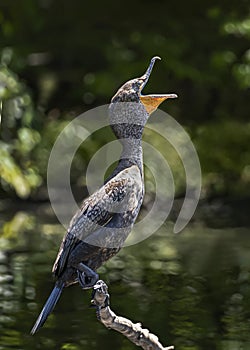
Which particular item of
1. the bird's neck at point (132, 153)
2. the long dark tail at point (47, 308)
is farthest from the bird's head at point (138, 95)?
the long dark tail at point (47, 308)

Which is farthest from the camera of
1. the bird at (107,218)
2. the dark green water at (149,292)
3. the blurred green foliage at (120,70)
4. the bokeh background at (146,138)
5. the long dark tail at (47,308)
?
the blurred green foliage at (120,70)

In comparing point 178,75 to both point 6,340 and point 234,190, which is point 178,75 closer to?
point 234,190

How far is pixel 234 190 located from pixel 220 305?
4.74 metres

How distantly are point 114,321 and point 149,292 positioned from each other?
125 inches

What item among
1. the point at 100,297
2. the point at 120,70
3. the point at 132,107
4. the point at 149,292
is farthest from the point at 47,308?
the point at 120,70

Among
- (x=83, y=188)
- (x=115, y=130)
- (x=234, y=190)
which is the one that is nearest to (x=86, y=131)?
(x=83, y=188)

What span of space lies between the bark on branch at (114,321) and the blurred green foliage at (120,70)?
680 cm

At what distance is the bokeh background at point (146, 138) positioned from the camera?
7.05m

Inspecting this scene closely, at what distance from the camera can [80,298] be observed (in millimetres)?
7695

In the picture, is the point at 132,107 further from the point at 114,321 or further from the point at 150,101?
the point at 114,321

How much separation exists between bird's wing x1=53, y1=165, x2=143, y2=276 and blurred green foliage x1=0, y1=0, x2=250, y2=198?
6691 mm

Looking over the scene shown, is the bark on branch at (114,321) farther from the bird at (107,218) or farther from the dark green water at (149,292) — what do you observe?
the dark green water at (149,292)

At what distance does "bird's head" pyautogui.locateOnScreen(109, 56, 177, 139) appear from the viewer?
15.6 ft

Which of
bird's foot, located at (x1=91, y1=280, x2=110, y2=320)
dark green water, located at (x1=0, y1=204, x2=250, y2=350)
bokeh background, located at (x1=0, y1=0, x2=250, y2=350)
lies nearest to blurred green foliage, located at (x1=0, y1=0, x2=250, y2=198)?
bokeh background, located at (x1=0, y1=0, x2=250, y2=350)
